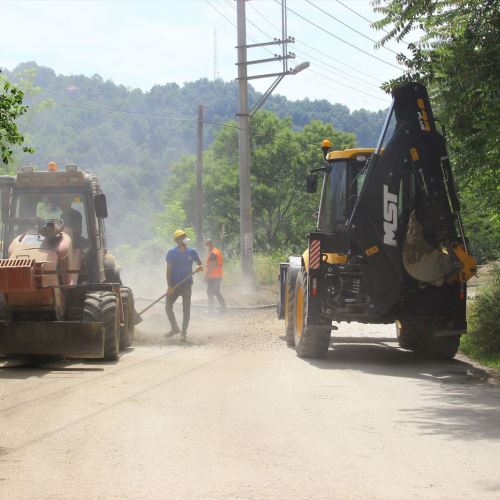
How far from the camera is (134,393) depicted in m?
10.8

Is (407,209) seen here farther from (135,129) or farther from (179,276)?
(135,129)

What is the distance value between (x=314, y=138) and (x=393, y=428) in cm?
5711

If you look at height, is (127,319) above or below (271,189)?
below

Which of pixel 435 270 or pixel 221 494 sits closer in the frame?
pixel 221 494

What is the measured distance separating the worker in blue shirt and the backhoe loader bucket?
5055 mm

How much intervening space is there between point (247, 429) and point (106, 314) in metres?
5.75

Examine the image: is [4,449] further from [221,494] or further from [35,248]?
[35,248]

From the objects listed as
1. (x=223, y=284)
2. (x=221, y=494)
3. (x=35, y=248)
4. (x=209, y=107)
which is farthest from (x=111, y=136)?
(x=221, y=494)

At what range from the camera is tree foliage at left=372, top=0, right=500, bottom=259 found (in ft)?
39.7

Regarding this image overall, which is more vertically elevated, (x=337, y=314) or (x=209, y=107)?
(x=209, y=107)

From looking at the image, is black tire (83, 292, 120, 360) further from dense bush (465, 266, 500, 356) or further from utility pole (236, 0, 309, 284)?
utility pole (236, 0, 309, 284)

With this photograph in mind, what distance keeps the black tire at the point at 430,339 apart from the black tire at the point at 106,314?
4.28 meters

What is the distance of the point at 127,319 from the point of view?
16.1m

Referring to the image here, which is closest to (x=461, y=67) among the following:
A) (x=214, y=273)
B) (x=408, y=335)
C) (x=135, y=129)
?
(x=408, y=335)
